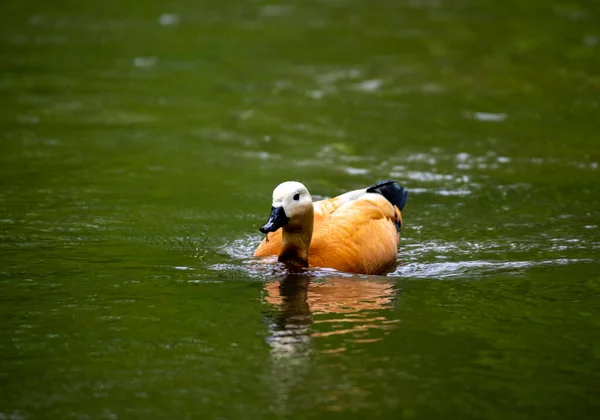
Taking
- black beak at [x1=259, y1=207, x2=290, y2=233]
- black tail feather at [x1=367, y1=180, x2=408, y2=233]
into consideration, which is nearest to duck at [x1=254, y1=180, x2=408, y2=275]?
black beak at [x1=259, y1=207, x2=290, y2=233]

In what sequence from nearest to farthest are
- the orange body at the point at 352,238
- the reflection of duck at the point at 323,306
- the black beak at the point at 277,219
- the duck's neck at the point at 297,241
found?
the reflection of duck at the point at 323,306 → the black beak at the point at 277,219 → the duck's neck at the point at 297,241 → the orange body at the point at 352,238

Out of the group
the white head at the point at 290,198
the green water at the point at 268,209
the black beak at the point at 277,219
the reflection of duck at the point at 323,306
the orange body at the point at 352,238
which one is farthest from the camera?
the orange body at the point at 352,238

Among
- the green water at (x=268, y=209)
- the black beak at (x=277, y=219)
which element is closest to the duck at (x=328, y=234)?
the black beak at (x=277, y=219)

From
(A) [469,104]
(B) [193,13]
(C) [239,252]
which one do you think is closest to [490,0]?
Answer: (B) [193,13]

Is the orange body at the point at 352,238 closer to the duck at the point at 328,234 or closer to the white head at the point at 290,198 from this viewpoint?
the duck at the point at 328,234

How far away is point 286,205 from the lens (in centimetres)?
926

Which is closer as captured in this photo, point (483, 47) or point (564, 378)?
point (564, 378)

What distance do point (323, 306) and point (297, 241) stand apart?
0.99 metres

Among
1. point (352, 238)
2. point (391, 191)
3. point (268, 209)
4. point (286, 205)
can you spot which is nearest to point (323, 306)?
point (286, 205)

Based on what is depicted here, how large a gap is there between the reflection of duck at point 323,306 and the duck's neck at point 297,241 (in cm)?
15

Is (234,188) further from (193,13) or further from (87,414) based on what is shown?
(193,13)

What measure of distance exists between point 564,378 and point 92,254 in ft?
15.9

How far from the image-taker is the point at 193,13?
25.6 meters

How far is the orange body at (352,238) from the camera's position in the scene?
955cm
